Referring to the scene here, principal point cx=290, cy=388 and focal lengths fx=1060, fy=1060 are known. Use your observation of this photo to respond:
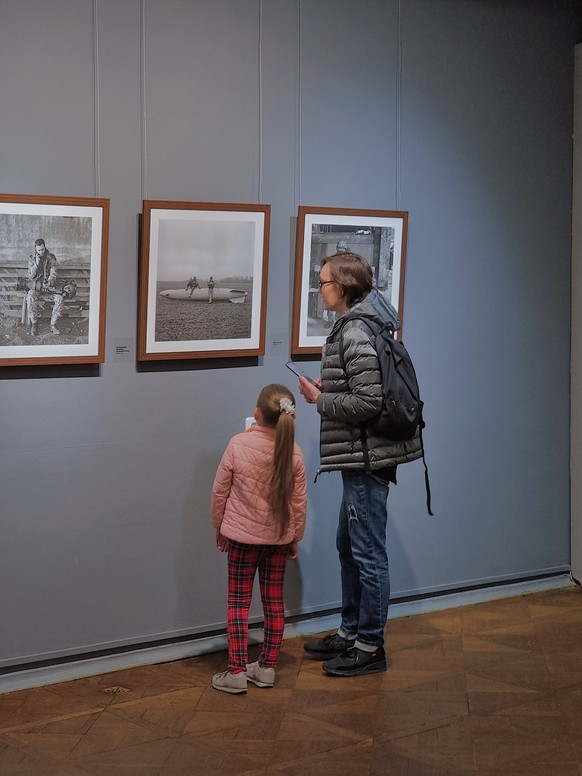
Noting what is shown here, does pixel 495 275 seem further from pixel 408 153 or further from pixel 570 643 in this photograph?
pixel 570 643

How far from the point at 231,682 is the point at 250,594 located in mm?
428

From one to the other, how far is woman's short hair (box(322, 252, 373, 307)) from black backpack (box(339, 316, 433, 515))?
0.60 ft

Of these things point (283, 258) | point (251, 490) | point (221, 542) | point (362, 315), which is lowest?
point (221, 542)

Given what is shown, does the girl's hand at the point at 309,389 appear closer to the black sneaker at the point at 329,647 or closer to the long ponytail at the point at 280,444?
the long ponytail at the point at 280,444

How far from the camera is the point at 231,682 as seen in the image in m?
5.12

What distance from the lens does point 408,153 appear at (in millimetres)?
6258

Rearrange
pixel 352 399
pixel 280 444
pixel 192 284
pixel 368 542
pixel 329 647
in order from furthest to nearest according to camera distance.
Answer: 1. pixel 329 647
2. pixel 192 284
3. pixel 368 542
4. pixel 352 399
5. pixel 280 444

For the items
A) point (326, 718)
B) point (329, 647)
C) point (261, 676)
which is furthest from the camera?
point (329, 647)

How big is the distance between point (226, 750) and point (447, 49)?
4.20m

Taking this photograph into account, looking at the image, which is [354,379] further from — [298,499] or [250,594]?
[250,594]

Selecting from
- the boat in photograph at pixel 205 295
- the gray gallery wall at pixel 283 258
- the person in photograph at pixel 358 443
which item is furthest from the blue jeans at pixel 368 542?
the boat in photograph at pixel 205 295

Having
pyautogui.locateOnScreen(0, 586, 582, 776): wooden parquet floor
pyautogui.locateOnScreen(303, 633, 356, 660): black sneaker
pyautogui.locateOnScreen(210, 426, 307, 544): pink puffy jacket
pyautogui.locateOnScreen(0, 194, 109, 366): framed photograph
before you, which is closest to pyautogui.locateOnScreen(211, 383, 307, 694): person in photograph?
pyautogui.locateOnScreen(210, 426, 307, 544): pink puffy jacket

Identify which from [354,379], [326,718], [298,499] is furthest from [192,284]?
[326,718]

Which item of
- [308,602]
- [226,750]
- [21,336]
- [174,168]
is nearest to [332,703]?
[226,750]
